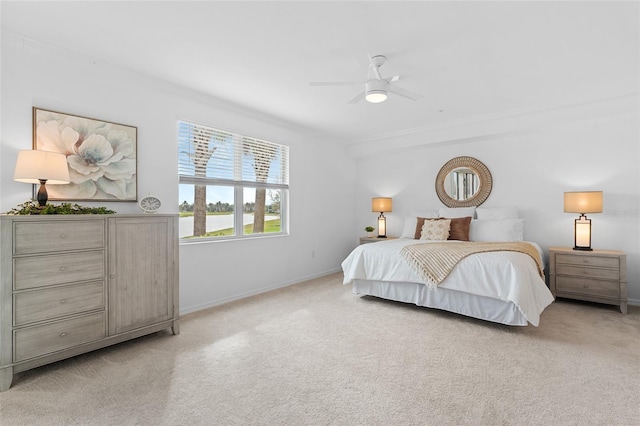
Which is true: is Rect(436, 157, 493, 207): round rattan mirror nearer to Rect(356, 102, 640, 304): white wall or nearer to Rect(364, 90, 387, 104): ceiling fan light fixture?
Rect(356, 102, 640, 304): white wall

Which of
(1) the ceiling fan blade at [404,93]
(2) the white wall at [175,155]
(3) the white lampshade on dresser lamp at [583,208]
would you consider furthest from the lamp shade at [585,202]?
(2) the white wall at [175,155]

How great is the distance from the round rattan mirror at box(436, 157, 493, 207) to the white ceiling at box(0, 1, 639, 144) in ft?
4.57

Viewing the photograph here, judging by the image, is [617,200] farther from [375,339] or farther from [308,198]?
[308,198]

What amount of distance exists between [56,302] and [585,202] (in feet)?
17.5

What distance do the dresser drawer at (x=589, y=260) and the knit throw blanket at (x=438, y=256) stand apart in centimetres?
56

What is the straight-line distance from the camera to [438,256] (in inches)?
134

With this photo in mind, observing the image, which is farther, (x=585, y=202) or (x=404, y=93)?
(x=585, y=202)

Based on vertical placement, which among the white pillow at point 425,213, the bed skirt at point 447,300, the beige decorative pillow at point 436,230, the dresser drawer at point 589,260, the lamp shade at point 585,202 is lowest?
the bed skirt at point 447,300

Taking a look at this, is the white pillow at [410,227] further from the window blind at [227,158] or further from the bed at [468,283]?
the window blind at [227,158]

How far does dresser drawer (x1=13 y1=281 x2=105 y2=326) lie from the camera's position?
210cm

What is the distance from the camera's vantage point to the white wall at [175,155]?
8.12 ft

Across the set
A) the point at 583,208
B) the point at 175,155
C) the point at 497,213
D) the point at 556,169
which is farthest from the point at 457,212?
the point at 175,155

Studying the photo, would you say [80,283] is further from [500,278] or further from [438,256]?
[500,278]

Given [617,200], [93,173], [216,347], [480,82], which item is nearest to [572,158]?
[617,200]
